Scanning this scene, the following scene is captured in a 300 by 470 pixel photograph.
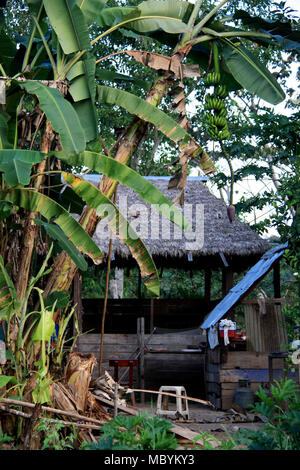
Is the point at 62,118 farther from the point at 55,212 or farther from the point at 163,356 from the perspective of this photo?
the point at 163,356

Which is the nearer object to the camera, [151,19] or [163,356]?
[151,19]

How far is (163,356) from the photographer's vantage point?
1116 cm

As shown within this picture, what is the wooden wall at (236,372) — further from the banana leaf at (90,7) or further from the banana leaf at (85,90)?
the banana leaf at (90,7)

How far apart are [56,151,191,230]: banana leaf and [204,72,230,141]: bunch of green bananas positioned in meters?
1.32

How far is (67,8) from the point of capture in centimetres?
509

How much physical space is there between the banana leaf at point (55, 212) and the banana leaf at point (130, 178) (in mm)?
425

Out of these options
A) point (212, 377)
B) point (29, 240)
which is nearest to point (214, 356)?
point (212, 377)

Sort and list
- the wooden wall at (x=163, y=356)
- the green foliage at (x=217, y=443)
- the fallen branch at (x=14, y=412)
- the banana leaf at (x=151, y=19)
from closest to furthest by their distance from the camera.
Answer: the green foliage at (x=217, y=443)
the fallen branch at (x=14, y=412)
the banana leaf at (x=151, y=19)
the wooden wall at (x=163, y=356)

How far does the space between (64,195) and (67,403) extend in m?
2.43

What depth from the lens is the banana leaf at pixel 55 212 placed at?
493 cm

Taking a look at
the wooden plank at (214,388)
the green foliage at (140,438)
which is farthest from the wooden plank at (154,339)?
the green foliage at (140,438)

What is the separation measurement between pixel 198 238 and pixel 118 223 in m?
6.12
